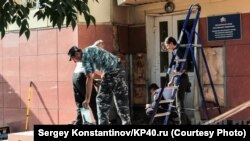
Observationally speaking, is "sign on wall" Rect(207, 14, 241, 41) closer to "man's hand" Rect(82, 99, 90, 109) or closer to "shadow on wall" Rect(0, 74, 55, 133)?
"man's hand" Rect(82, 99, 90, 109)

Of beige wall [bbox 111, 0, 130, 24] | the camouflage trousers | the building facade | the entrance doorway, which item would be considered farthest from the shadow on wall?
the camouflage trousers

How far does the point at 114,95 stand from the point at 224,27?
2.38m

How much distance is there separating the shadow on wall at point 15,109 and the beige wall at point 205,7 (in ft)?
8.50

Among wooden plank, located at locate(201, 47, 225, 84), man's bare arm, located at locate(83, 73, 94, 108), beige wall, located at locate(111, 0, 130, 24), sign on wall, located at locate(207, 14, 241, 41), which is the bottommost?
man's bare arm, located at locate(83, 73, 94, 108)

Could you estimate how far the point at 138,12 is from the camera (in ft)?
32.4

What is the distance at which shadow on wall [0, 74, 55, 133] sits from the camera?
1039 cm

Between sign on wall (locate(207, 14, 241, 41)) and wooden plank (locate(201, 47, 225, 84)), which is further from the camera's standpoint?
wooden plank (locate(201, 47, 225, 84))

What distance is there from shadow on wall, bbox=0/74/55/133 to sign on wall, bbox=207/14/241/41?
12.0 feet

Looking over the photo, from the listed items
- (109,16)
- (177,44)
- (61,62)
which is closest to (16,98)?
(61,62)

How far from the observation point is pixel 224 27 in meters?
8.52

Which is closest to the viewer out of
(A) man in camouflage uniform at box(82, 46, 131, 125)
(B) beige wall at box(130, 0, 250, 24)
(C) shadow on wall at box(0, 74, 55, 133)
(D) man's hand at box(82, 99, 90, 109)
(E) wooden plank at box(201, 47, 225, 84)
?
(A) man in camouflage uniform at box(82, 46, 131, 125)

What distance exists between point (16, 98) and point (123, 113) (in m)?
4.09

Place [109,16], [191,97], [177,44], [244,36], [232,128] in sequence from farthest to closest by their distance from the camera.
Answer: [109,16]
[191,97]
[244,36]
[177,44]
[232,128]

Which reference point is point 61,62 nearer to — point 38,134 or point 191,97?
point 191,97
